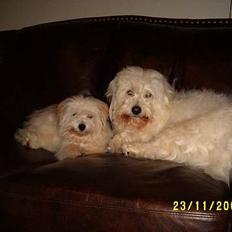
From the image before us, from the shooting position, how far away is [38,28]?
134 inches

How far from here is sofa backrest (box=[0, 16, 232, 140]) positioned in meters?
2.71

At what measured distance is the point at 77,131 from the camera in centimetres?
263

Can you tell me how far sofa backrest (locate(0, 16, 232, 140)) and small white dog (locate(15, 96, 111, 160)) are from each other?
342 millimetres

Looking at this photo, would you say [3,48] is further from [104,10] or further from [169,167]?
[169,167]

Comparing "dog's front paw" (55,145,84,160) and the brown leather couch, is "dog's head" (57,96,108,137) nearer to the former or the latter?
"dog's front paw" (55,145,84,160)

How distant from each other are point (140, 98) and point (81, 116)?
0.46 m

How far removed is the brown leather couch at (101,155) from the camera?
5.01ft

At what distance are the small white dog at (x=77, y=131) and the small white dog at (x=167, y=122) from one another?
0.34ft

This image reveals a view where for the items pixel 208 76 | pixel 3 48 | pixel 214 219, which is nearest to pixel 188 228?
pixel 214 219

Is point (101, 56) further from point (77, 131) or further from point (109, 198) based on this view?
point (109, 198)

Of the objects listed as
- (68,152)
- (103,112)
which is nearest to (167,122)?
(103,112)

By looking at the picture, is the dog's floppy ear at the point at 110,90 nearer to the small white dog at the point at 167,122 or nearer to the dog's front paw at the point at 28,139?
the small white dog at the point at 167,122
